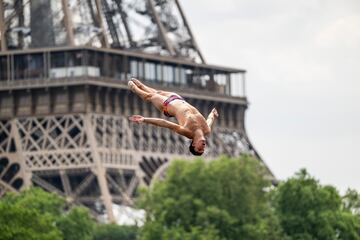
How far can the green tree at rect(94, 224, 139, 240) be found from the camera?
146875 mm

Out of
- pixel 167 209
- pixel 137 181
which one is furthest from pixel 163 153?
pixel 167 209

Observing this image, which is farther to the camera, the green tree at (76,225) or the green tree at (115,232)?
the green tree at (115,232)

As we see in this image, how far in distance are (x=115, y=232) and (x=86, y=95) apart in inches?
368

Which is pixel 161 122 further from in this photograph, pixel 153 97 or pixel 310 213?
pixel 310 213

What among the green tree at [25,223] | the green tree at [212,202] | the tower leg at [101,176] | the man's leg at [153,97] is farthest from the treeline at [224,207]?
the man's leg at [153,97]

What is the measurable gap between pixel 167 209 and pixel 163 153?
15.7m

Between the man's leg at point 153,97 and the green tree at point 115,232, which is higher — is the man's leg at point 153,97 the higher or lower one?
the lower one

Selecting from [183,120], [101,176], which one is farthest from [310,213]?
[183,120]

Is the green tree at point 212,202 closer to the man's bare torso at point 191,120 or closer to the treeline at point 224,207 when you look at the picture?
the treeline at point 224,207

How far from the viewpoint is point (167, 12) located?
16000 centimetres

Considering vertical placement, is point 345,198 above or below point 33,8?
below

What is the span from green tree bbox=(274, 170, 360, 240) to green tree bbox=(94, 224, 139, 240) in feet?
30.9

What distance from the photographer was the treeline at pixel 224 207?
13925 centimetres

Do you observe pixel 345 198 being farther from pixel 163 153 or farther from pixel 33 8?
pixel 33 8
